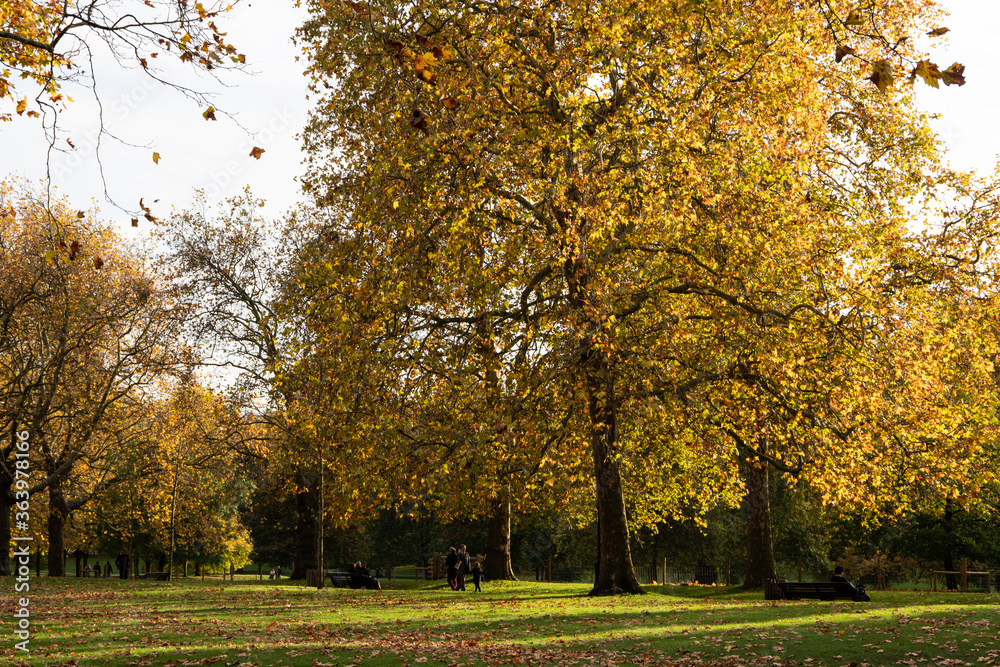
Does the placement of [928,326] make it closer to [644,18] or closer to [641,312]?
→ [641,312]

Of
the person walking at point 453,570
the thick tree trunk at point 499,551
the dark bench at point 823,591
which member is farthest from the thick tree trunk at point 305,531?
the dark bench at point 823,591

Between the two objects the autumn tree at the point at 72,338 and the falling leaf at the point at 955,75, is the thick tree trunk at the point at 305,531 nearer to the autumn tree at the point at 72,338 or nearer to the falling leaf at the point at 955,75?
the autumn tree at the point at 72,338

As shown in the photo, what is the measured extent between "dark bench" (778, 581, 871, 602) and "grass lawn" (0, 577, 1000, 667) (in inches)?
16.4

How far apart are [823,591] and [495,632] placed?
9.77 metres

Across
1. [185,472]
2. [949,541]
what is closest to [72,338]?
[185,472]

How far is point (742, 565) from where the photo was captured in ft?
152

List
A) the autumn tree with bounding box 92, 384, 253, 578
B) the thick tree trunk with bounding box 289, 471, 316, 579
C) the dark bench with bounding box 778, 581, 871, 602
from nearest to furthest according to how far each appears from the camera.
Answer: the dark bench with bounding box 778, 581, 871, 602 → the autumn tree with bounding box 92, 384, 253, 578 → the thick tree trunk with bounding box 289, 471, 316, 579

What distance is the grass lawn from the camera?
1069 centimetres

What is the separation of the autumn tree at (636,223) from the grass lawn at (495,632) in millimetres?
3683

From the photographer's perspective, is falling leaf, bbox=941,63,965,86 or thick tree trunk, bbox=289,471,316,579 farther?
thick tree trunk, bbox=289,471,316,579

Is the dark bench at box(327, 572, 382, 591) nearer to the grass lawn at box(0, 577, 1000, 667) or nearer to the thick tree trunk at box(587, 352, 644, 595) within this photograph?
the grass lawn at box(0, 577, 1000, 667)

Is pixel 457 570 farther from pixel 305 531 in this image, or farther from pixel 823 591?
pixel 305 531

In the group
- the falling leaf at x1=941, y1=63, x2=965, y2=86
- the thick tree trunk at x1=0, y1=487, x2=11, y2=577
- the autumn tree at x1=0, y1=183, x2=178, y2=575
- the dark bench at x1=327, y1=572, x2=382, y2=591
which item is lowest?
the dark bench at x1=327, y1=572, x2=382, y2=591

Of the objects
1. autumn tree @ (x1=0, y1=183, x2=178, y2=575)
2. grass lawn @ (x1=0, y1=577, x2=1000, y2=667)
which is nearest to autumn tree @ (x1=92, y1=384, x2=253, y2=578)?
autumn tree @ (x1=0, y1=183, x2=178, y2=575)
